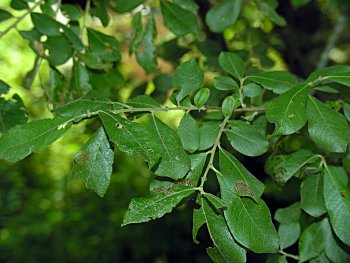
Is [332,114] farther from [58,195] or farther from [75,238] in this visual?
[58,195]

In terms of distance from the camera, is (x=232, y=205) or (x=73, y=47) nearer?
(x=232, y=205)

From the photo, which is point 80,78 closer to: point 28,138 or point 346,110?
point 28,138

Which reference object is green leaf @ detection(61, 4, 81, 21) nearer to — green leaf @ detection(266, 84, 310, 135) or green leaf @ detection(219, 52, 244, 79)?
green leaf @ detection(219, 52, 244, 79)

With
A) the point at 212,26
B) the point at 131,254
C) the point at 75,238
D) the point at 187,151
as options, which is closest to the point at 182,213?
the point at 131,254

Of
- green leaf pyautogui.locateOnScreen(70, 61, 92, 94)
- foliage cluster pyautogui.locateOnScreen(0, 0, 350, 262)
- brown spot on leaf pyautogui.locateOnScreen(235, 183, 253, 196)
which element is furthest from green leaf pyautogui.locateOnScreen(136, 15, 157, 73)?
brown spot on leaf pyautogui.locateOnScreen(235, 183, 253, 196)

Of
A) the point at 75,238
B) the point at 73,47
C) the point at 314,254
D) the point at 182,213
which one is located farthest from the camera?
the point at 75,238

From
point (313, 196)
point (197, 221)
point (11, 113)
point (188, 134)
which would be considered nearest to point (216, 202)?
point (197, 221)

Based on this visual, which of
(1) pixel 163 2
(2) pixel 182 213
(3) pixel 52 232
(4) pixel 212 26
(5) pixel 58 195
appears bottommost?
(5) pixel 58 195

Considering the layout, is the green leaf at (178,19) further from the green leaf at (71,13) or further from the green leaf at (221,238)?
the green leaf at (221,238)
